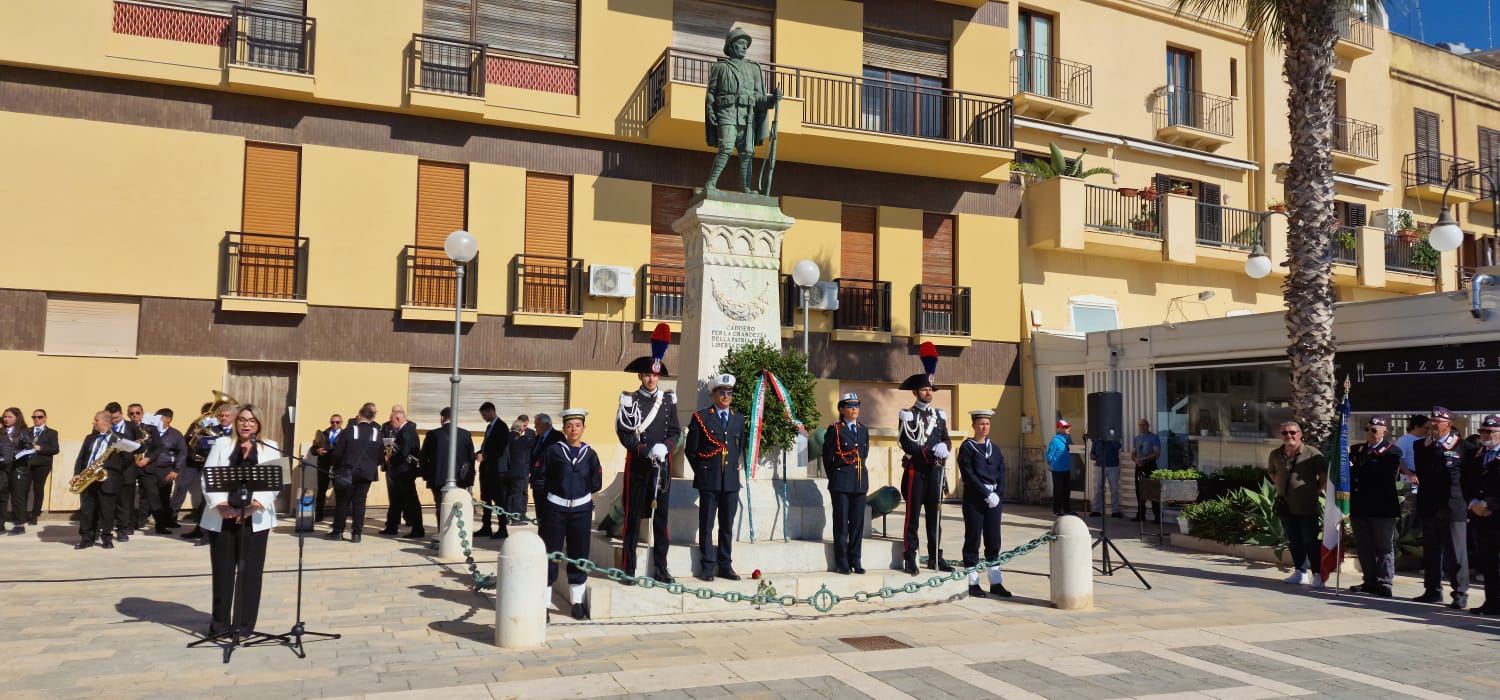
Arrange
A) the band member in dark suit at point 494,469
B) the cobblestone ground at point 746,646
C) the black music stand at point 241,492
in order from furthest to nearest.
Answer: the band member in dark suit at point 494,469 < the black music stand at point 241,492 < the cobblestone ground at point 746,646

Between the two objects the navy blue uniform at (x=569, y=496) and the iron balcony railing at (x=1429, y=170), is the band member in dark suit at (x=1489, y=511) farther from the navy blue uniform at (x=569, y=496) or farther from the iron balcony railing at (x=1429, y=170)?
the iron balcony railing at (x=1429, y=170)

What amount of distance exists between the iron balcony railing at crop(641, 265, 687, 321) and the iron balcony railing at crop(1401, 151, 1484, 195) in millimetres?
22051

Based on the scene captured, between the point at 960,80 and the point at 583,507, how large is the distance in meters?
16.8

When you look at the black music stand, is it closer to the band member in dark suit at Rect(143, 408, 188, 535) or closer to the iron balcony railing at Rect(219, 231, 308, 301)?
the band member in dark suit at Rect(143, 408, 188, 535)

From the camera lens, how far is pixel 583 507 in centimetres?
878

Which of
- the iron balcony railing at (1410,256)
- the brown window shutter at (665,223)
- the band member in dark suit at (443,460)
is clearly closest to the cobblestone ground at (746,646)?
the band member in dark suit at (443,460)

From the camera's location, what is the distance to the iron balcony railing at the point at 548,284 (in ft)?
62.1

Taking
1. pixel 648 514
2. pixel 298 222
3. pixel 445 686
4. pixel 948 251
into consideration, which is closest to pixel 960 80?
pixel 948 251

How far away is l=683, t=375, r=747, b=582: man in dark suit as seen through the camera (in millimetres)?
9148

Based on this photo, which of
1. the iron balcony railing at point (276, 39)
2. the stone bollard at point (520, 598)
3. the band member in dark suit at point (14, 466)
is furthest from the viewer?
the iron balcony railing at point (276, 39)

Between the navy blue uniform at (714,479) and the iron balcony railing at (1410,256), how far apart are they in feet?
80.6

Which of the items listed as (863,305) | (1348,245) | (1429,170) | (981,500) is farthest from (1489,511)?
(1429,170)

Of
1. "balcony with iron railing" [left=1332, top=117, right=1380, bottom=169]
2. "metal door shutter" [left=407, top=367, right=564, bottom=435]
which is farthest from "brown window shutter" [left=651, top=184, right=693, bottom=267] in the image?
"balcony with iron railing" [left=1332, top=117, right=1380, bottom=169]

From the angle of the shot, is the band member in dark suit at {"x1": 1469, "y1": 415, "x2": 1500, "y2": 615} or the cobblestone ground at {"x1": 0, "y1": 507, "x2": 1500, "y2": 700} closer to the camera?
the cobblestone ground at {"x1": 0, "y1": 507, "x2": 1500, "y2": 700}
